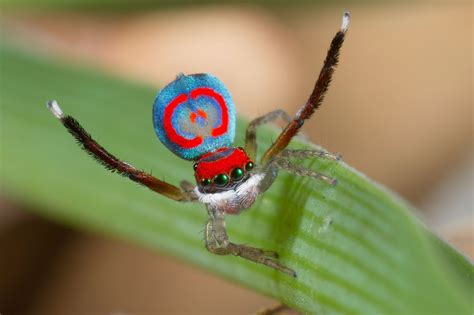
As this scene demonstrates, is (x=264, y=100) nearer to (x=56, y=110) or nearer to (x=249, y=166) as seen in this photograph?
(x=249, y=166)

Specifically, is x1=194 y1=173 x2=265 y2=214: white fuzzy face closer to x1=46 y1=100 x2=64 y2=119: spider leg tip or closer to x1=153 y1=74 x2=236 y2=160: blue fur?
x1=153 y1=74 x2=236 y2=160: blue fur

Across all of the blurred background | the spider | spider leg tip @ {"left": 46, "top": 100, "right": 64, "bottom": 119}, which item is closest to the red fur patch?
the spider

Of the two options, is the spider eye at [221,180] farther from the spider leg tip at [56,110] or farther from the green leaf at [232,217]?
the spider leg tip at [56,110]

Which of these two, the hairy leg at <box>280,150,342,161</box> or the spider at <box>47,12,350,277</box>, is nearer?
the hairy leg at <box>280,150,342,161</box>

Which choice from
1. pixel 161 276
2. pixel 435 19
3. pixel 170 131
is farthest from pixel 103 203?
pixel 435 19

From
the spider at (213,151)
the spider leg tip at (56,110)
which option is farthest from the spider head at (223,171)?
the spider leg tip at (56,110)

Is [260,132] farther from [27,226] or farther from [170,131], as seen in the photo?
[27,226]

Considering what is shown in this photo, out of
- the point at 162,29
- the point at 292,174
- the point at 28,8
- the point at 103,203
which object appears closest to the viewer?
the point at 292,174

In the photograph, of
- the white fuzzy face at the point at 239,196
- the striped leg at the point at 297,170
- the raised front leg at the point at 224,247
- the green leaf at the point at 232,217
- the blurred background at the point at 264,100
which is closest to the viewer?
the green leaf at the point at 232,217
